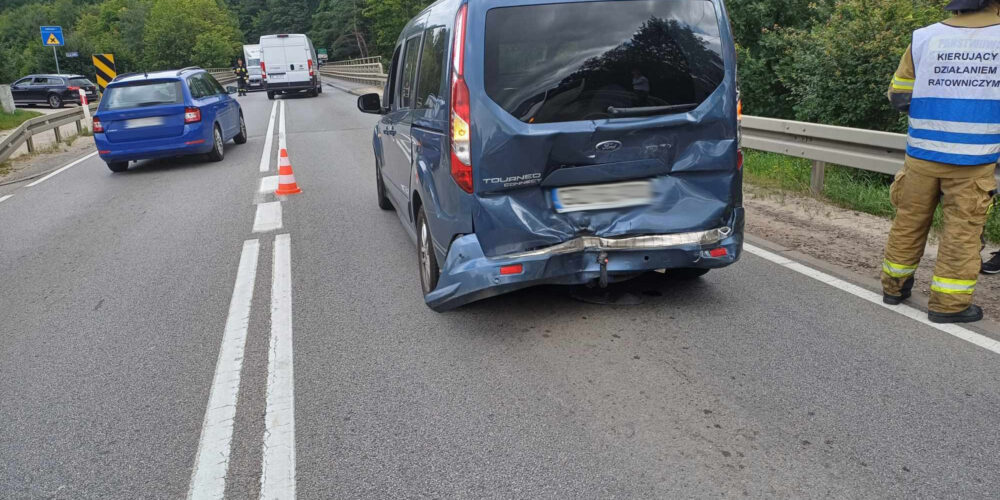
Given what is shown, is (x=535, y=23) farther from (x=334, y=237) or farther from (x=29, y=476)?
(x=334, y=237)

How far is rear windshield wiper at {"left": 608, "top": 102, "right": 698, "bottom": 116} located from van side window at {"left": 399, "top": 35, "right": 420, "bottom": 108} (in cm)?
174

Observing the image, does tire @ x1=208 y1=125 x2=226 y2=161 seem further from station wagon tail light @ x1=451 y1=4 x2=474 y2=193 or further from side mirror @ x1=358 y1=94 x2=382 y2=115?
station wagon tail light @ x1=451 y1=4 x2=474 y2=193

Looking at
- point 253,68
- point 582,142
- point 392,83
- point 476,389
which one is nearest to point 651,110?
point 582,142

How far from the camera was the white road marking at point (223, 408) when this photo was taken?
313 centimetres

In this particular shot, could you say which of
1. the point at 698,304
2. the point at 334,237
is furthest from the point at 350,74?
the point at 698,304

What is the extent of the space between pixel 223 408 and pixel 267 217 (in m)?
4.94

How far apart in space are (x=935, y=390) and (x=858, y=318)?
3.29ft

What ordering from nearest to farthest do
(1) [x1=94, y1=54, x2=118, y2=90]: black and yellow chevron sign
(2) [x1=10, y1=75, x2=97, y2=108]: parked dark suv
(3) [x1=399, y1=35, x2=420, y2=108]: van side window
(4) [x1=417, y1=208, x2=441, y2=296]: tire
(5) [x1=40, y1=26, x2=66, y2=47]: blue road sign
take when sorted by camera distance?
1. (4) [x1=417, y1=208, x2=441, y2=296]: tire
2. (3) [x1=399, y1=35, x2=420, y2=108]: van side window
3. (1) [x1=94, y1=54, x2=118, y2=90]: black and yellow chevron sign
4. (5) [x1=40, y1=26, x2=66, y2=47]: blue road sign
5. (2) [x1=10, y1=75, x2=97, y2=108]: parked dark suv

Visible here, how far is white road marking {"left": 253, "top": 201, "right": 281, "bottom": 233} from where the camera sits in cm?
790

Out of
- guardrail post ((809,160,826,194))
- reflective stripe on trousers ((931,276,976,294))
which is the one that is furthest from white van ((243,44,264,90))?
reflective stripe on trousers ((931,276,976,294))

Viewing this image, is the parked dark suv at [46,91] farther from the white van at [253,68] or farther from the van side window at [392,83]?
the van side window at [392,83]

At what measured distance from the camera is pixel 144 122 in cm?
1222

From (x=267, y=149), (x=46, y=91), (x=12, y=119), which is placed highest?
(x=46, y=91)

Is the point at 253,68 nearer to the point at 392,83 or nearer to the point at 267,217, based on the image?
the point at 267,217
